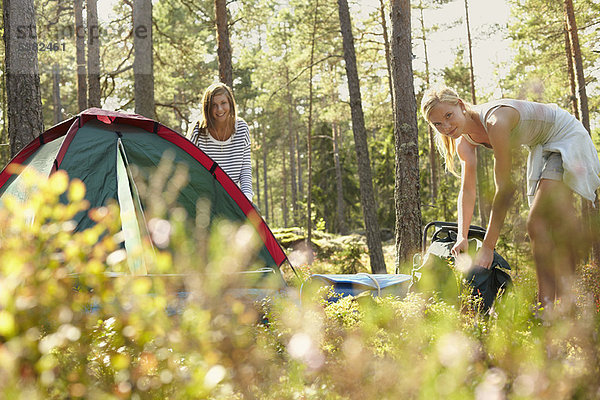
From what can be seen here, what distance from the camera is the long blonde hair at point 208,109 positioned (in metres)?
4.57

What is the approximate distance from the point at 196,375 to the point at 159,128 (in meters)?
3.27

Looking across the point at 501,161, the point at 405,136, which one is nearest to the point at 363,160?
the point at 405,136

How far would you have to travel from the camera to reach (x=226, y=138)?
4820mm

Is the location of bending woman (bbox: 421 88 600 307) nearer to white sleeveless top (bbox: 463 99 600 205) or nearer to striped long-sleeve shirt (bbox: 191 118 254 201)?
white sleeveless top (bbox: 463 99 600 205)

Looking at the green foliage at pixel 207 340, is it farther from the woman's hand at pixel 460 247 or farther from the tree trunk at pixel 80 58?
the tree trunk at pixel 80 58

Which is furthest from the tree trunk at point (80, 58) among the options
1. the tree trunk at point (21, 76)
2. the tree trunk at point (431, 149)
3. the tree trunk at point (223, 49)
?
the tree trunk at point (431, 149)

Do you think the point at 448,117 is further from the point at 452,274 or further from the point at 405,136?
the point at 405,136

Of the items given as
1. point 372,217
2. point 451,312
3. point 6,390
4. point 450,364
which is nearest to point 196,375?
point 6,390

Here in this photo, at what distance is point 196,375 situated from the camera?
1385 millimetres


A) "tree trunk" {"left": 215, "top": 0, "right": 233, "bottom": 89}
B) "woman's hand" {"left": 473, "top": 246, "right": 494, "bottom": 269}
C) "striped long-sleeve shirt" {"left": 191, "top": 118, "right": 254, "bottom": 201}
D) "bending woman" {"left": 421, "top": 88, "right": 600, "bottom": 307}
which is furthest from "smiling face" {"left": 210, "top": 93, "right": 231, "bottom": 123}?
"tree trunk" {"left": 215, "top": 0, "right": 233, "bottom": 89}

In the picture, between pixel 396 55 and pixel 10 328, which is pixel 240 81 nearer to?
pixel 396 55

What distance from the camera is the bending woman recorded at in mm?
2971

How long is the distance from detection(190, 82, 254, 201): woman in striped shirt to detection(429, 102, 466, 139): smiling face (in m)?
2.06

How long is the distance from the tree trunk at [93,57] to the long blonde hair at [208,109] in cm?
696
